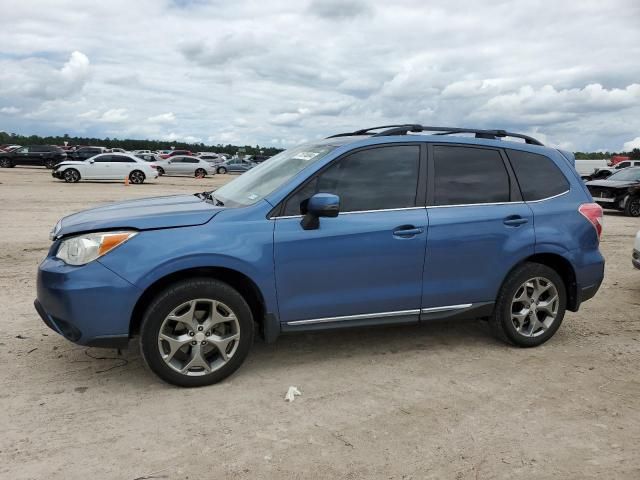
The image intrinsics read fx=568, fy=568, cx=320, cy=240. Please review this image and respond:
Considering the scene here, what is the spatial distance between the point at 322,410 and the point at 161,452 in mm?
1040

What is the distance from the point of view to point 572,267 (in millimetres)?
4949

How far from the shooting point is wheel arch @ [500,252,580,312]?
16.1 feet

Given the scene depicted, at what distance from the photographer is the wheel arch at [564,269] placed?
193 inches

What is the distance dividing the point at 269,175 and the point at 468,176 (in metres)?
1.65

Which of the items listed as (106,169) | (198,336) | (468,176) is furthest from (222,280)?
(106,169)

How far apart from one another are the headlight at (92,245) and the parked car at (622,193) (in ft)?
53.7

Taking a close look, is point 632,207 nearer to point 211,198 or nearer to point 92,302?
point 211,198

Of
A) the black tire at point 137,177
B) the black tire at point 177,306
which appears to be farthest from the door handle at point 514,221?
the black tire at point 137,177

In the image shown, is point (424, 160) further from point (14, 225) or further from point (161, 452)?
point (14, 225)

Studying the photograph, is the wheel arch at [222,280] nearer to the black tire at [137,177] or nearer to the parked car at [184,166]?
the black tire at [137,177]

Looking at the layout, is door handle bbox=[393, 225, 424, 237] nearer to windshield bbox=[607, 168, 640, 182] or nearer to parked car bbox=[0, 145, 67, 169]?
windshield bbox=[607, 168, 640, 182]

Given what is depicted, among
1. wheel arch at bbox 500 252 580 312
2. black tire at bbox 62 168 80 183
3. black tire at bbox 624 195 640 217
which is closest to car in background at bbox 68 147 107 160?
black tire at bbox 62 168 80 183

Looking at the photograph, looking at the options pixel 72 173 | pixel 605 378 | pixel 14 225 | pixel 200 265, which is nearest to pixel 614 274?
pixel 605 378

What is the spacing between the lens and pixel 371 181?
14.5 ft
